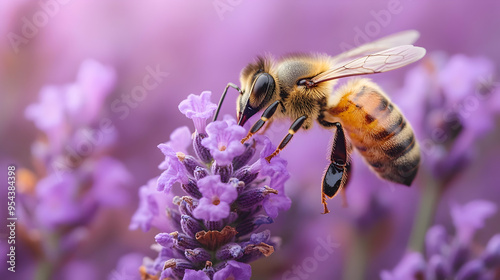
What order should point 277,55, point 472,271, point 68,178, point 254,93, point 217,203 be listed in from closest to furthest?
1. point 217,203
2. point 254,93
3. point 472,271
4. point 68,178
5. point 277,55

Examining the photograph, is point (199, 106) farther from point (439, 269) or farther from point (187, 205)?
point (439, 269)

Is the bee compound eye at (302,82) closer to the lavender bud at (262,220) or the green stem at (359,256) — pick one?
the lavender bud at (262,220)

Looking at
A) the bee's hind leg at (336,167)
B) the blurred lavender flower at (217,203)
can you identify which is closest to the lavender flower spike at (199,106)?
the blurred lavender flower at (217,203)

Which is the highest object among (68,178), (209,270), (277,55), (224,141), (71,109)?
(277,55)

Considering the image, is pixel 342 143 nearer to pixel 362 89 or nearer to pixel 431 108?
pixel 362 89

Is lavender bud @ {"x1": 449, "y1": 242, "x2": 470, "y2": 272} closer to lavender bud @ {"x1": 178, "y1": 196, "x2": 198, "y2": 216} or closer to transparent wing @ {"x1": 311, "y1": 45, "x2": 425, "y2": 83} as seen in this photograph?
transparent wing @ {"x1": 311, "y1": 45, "x2": 425, "y2": 83}

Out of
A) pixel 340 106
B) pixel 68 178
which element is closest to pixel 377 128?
pixel 340 106

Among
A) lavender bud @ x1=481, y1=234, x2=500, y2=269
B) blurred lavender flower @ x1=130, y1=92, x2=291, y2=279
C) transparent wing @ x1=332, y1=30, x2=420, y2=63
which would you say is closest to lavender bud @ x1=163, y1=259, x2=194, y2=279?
blurred lavender flower @ x1=130, y1=92, x2=291, y2=279

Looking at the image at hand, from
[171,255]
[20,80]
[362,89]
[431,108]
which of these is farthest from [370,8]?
[171,255]
